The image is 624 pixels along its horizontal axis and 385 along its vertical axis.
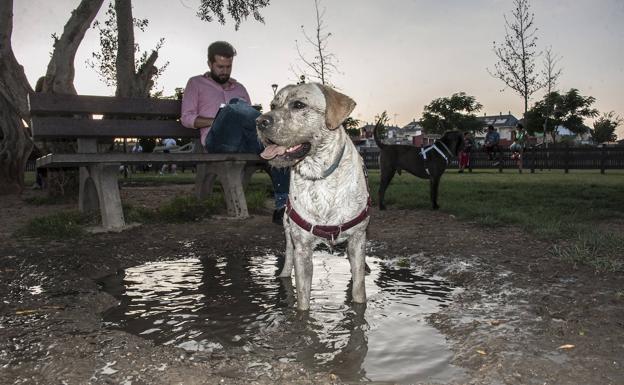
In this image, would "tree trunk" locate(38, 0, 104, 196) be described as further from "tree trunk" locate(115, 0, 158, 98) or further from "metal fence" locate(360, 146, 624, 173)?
"metal fence" locate(360, 146, 624, 173)

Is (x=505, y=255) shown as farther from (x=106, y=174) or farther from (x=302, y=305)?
(x=106, y=174)

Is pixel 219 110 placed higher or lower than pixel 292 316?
higher

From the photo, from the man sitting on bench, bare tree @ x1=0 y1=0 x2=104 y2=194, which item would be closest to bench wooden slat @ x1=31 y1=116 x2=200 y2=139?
the man sitting on bench

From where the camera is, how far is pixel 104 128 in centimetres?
646

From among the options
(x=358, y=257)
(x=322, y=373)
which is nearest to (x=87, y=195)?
(x=358, y=257)

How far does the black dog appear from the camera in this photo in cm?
969

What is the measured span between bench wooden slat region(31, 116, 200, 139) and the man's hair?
1.31 metres

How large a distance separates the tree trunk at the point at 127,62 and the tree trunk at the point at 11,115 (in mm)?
1805

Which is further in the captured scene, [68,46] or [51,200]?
[51,200]

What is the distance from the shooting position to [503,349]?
8.73 feet

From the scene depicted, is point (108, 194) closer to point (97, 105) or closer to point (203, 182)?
point (97, 105)

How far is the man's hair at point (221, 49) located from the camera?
6.33m

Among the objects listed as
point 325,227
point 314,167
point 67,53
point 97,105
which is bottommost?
point 325,227

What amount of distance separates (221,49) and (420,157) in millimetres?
5083
